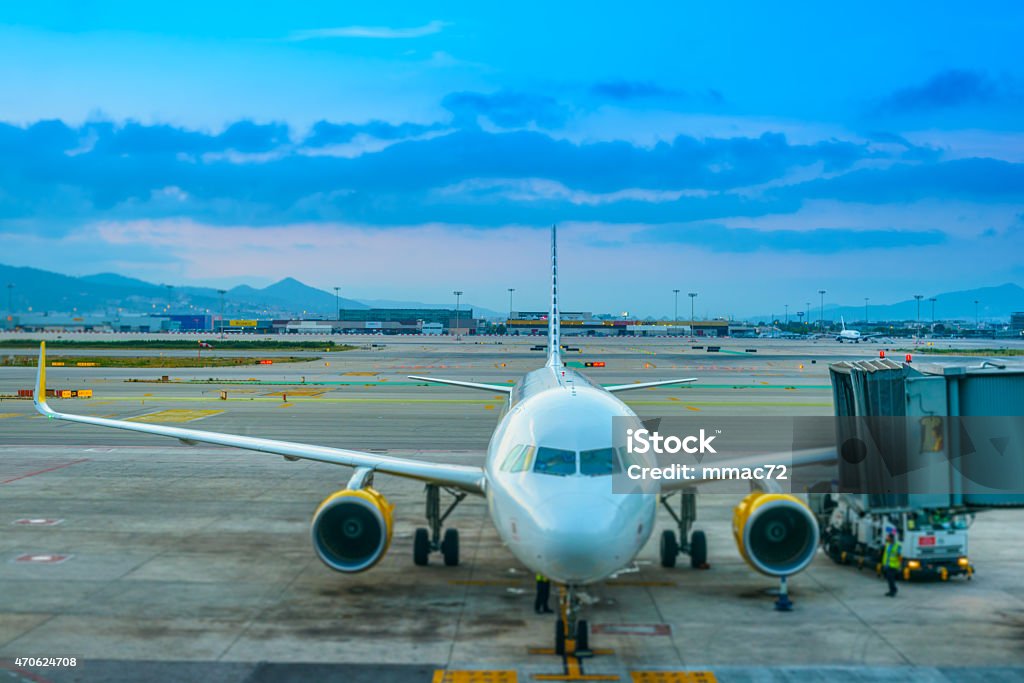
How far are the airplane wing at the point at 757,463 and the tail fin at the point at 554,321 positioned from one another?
8714 millimetres

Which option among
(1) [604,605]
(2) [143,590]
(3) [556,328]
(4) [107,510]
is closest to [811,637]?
(1) [604,605]

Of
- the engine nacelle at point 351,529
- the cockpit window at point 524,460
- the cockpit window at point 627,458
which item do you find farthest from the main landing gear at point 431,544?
the cockpit window at point 627,458

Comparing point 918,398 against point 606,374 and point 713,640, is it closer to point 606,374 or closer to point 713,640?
point 713,640

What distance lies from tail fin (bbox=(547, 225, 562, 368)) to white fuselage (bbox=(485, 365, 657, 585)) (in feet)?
34.9

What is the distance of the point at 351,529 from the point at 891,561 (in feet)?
35.3

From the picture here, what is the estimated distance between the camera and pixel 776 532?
51.9 feet

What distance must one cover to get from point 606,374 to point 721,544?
54.1m

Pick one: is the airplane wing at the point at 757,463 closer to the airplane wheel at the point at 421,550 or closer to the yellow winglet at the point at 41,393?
the airplane wheel at the point at 421,550

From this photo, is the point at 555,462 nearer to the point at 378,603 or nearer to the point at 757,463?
the point at 378,603

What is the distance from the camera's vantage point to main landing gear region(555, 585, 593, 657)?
550 inches

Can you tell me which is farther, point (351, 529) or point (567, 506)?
point (351, 529)

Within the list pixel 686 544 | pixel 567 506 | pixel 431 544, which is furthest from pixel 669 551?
pixel 567 506

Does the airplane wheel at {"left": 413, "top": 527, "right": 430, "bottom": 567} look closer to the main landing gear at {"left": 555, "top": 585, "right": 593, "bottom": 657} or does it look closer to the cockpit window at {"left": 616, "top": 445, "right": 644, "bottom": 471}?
the main landing gear at {"left": 555, "top": 585, "right": 593, "bottom": 657}

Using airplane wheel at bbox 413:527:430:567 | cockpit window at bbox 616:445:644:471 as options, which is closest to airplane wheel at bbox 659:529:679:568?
cockpit window at bbox 616:445:644:471
